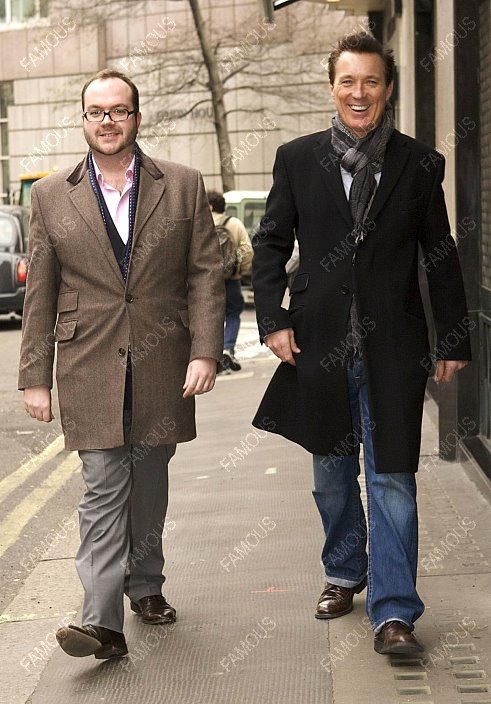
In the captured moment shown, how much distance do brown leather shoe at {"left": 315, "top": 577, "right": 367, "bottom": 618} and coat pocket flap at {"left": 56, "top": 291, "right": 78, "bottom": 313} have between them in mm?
1360

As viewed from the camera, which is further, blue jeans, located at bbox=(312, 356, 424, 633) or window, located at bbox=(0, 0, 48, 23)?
window, located at bbox=(0, 0, 48, 23)

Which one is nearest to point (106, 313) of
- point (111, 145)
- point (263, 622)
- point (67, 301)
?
point (67, 301)

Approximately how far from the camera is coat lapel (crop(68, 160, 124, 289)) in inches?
173

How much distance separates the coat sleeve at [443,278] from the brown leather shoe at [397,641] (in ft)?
3.01

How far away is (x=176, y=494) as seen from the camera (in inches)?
288

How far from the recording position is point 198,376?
4.48m

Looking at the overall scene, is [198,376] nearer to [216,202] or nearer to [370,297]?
[370,297]

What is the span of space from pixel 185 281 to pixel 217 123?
Answer: 29.8 meters

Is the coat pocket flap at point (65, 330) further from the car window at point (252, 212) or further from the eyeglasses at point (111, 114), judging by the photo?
the car window at point (252, 212)

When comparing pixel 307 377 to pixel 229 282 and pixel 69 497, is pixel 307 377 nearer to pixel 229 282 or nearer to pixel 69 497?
pixel 69 497

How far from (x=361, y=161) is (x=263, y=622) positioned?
1670 mm

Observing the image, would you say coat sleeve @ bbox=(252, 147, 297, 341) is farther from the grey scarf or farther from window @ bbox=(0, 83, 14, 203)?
window @ bbox=(0, 83, 14, 203)

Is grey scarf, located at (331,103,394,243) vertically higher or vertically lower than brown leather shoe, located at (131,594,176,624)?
higher

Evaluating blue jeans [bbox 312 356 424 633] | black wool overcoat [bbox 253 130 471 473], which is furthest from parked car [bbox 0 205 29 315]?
blue jeans [bbox 312 356 424 633]
